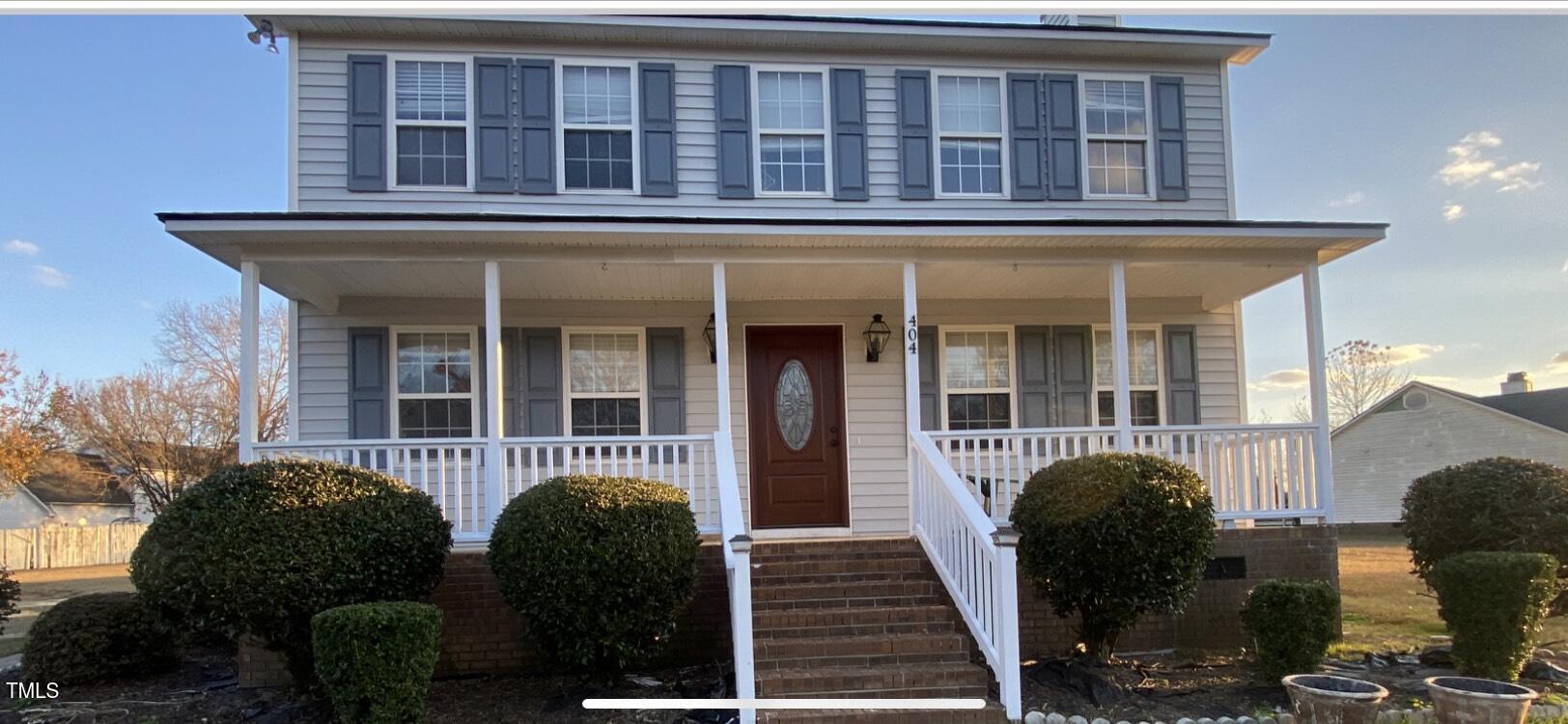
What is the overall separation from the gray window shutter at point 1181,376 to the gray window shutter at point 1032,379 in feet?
4.19

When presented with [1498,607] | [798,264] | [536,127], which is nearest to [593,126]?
[536,127]

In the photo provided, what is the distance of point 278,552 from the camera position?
21.2 feet

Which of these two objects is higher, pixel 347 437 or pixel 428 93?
pixel 428 93

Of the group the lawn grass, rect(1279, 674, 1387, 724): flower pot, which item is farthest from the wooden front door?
rect(1279, 674, 1387, 724): flower pot

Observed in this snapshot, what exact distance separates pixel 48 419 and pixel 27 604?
14.8 m

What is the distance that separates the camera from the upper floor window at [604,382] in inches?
397

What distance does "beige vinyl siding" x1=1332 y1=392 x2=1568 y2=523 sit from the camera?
25.9 m

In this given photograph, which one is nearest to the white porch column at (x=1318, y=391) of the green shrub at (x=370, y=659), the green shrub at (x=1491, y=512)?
the green shrub at (x=1491, y=512)

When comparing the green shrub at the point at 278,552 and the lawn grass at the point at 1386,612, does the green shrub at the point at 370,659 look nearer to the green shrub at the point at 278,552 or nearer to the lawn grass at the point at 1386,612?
the green shrub at the point at 278,552

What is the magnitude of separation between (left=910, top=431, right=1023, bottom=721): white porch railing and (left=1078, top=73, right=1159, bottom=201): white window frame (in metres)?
3.96

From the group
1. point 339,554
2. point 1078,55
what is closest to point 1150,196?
point 1078,55

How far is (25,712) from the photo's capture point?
6957 millimetres

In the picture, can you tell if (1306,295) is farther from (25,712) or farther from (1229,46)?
(25,712)

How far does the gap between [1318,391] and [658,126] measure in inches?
257
